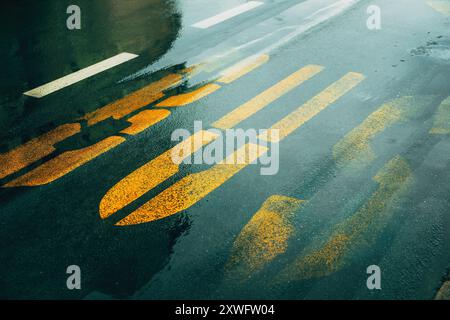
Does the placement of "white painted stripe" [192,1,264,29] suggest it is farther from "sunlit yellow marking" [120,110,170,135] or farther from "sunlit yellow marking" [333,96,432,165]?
"sunlit yellow marking" [333,96,432,165]

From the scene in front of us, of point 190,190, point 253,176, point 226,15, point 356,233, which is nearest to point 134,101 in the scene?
point 190,190

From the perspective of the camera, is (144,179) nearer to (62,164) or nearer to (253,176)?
(62,164)

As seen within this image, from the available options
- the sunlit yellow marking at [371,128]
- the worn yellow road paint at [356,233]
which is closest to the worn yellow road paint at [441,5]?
the sunlit yellow marking at [371,128]

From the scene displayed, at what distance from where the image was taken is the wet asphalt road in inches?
170

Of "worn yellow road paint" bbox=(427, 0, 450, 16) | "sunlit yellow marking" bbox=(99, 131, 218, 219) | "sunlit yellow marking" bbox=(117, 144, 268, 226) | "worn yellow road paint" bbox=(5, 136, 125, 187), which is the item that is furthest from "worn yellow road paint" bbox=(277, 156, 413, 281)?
"worn yellow road paint" bbox=(427, 0, 450, 16)

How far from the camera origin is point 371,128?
6.33 meters

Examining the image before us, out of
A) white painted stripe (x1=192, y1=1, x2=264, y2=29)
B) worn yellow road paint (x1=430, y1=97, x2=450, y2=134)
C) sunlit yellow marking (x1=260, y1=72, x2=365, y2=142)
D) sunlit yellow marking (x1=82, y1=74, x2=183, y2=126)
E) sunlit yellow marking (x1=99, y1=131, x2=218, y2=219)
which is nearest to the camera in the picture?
sunlit yellow marking (x1=99, y1=131, x2=218, y2=219)

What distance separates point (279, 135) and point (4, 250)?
3.30 m

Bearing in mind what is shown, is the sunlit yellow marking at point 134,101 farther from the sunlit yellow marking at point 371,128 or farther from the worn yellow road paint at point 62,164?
the sunlit yellow marking at point 371,128

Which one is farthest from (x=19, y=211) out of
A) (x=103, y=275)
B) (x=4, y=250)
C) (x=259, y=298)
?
(x=259, y=298)

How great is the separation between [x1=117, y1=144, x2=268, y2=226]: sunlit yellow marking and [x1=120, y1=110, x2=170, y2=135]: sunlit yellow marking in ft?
4.16

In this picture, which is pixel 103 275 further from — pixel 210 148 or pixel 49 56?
pixel 49 56

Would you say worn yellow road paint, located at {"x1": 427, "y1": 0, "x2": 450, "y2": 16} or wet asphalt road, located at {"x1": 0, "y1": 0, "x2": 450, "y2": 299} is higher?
worn yellow road paint, located at {"x1": 427, "y1": 0, "x2": 450, "y2": 16}

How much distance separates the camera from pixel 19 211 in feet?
16.9
